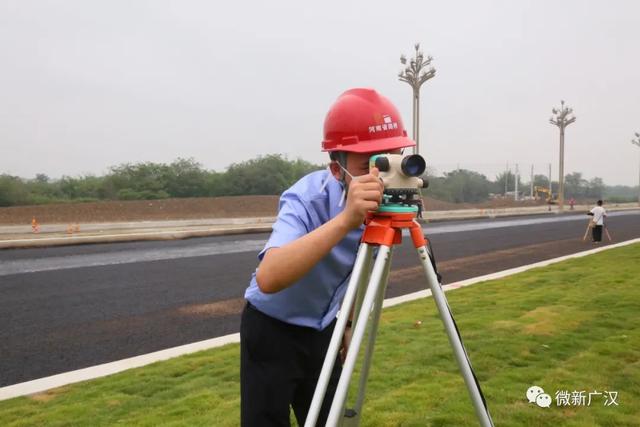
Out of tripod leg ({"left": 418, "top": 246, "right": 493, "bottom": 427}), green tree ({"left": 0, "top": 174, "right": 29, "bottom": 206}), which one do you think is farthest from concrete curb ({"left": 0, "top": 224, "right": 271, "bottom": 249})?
green tree ({"left": 0, "top": 174, "right": 29, "bottom": 206})

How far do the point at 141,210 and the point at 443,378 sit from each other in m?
34.3

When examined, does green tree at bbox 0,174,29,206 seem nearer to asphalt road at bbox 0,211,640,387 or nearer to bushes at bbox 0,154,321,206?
bushes at bbox 0,154,321,206

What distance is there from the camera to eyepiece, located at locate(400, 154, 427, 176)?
1.56 meters

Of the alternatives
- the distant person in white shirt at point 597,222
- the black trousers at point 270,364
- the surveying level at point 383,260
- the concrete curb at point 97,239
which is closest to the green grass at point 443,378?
the black trousers at point 270,364

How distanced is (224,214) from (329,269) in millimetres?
36293

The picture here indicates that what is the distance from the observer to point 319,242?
1501 millimetres

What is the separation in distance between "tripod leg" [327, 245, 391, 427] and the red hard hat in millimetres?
383

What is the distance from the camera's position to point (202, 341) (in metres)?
5.91

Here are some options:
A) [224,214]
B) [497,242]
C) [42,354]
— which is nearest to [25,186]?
[224,214]

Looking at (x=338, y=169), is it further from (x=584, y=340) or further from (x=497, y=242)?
(x=497, y=242)

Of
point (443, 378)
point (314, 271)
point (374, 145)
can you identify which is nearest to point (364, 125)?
point (374, 145)

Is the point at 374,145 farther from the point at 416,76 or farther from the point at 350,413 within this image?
the point at 416,76

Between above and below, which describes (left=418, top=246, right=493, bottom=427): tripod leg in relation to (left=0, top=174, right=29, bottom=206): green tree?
below

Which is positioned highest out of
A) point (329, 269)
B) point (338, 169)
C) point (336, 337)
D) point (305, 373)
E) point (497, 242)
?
point (338, 169)
